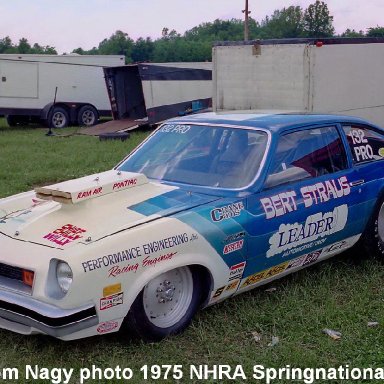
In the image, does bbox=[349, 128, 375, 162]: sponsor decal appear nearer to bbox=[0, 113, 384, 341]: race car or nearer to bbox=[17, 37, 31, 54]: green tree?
bbox=[0, 113, 384, 341]: race car

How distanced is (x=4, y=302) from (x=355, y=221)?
9.72 feet

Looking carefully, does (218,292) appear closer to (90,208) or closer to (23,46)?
(90,208)

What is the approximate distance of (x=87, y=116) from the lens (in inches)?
826

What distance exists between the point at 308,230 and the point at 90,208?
1.72 meters

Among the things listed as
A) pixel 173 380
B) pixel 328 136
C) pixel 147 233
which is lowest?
pixel 173 380

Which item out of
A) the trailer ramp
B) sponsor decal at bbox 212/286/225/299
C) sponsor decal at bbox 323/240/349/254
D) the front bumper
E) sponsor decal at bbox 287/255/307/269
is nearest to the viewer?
the front bumper

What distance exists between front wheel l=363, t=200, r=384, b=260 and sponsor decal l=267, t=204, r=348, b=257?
428 mm

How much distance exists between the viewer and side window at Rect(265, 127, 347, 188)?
4820 mm

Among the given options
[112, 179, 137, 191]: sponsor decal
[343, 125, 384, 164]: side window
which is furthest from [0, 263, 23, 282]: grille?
[343, 125, 384, 164]: side window

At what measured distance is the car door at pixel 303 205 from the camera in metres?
4.55

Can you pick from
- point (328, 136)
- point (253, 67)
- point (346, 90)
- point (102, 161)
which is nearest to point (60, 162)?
point (102, 161)

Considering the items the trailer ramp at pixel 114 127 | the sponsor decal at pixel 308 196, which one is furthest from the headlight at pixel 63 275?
the trailer ramp at pixel 114 127

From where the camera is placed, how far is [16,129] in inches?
796

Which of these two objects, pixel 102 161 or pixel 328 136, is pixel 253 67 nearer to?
pixel 102 161
